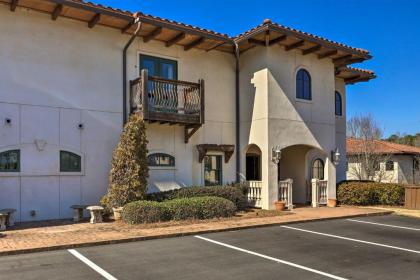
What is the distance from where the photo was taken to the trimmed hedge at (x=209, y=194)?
43.8 feet

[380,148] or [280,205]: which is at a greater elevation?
[380,148]

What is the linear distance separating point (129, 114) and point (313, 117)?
7.62m

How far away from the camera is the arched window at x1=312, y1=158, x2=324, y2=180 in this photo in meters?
18.4

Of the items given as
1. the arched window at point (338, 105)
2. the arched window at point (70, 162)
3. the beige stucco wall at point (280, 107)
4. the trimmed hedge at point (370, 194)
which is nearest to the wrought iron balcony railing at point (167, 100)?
the arched window at point (70, 162)

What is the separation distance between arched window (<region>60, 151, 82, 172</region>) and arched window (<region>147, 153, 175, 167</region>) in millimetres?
2445

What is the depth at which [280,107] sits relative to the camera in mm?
15656

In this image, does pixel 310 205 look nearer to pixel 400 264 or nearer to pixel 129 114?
pixel 129 114

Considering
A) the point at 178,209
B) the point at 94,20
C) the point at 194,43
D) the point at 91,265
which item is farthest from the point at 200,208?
the point at 94,20

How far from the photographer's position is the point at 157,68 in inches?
578

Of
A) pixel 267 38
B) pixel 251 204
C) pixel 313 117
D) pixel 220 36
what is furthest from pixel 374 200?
pixel 220 36

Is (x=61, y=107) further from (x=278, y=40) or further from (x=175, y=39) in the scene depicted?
(x=278, y=40)

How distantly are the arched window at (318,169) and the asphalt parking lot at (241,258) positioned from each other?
299 inches

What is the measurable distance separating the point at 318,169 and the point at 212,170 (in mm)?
5494

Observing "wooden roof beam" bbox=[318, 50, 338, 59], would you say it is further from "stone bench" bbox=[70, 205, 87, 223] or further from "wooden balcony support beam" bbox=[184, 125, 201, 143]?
"stone bench" bbox=[70, 205, 87, 223]
